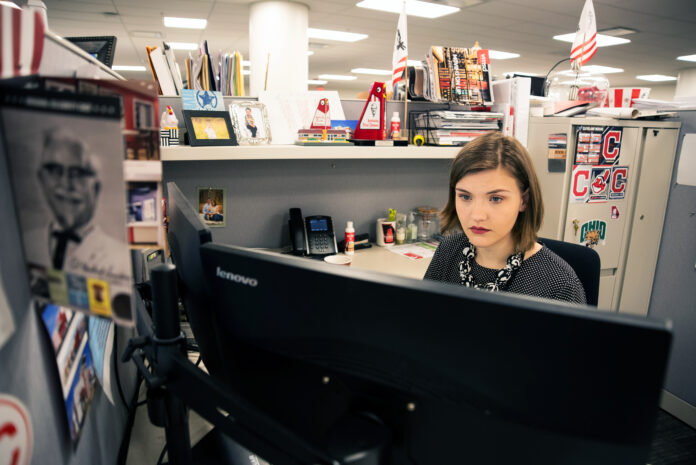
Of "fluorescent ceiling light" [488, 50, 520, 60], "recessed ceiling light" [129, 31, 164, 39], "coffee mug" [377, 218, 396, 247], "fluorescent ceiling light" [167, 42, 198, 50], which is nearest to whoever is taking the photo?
"coffee mug" [377, 218, 396, 247]

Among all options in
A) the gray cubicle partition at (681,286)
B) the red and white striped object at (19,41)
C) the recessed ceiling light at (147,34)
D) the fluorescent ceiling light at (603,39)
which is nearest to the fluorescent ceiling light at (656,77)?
the fluorescent ceiling light at (603,39)

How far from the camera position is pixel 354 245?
2109mm

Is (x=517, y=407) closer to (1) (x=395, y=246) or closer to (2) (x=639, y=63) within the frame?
(1) (x=395, y=246)

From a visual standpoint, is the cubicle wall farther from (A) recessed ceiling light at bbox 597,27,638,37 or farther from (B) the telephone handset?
(A) recessed ceiling light at bbox 597,27,638,37

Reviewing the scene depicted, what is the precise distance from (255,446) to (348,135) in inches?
61.9

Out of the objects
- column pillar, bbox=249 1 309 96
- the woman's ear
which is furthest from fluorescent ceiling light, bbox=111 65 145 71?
the woman's ear

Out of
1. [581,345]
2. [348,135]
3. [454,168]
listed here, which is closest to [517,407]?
[581,345]

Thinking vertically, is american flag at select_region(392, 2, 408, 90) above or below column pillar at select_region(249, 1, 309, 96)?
below

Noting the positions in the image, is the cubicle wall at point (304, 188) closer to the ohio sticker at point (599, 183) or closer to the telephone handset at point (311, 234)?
the telephone handset at point (311, 234)

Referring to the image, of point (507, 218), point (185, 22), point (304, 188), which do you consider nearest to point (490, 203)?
point (507, 218)

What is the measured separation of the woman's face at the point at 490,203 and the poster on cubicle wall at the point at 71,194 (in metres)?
1.04

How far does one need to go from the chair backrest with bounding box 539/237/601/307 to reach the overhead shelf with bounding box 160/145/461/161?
0.71 m

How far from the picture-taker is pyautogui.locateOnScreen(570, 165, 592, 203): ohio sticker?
2258mm

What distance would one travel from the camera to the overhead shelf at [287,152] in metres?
1.49
